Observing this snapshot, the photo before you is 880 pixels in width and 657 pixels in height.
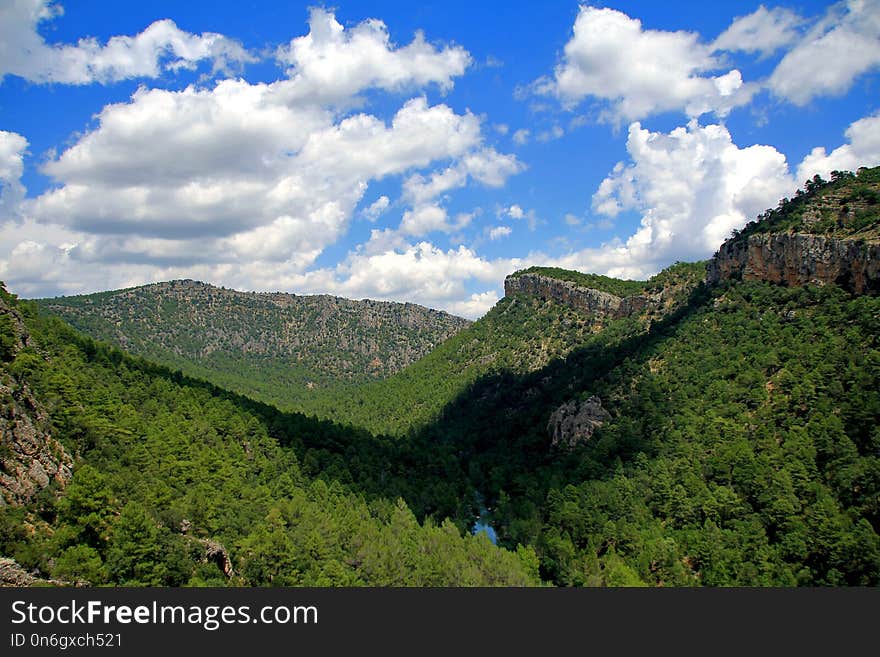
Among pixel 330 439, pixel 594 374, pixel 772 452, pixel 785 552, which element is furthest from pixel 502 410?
pixel 785 552

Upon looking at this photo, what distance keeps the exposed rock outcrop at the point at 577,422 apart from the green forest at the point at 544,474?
27.9 inches

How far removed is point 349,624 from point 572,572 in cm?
3421

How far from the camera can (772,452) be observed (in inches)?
2490

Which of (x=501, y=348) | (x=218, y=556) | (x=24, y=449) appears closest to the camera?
(x=24, y=449)

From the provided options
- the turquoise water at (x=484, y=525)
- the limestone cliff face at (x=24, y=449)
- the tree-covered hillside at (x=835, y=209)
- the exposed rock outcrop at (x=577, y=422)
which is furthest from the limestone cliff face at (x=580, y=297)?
the limestone cliff face at (x=24, y=449)

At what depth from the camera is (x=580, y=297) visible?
16300 centimetres

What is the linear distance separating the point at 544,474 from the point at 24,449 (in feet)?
219

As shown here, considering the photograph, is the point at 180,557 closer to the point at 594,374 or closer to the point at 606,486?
the point at 606,486

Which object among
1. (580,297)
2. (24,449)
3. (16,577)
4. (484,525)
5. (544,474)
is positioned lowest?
(484,525)

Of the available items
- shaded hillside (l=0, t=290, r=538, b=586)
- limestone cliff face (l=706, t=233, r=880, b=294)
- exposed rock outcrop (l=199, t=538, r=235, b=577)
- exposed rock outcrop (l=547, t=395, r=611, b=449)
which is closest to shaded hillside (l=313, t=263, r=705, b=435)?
limestone cliff face (l=706, t=233, r=880, b=294)

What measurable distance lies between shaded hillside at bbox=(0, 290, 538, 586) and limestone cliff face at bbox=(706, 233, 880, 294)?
6640 centimetres

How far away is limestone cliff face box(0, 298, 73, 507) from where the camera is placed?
37.3 meters

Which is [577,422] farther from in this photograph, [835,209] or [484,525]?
[835,209]

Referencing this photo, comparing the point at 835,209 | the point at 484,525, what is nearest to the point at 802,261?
the point at 835,209
